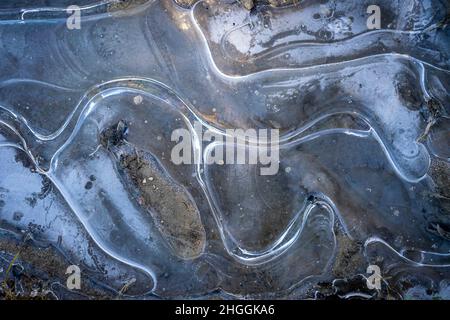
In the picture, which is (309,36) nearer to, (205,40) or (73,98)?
(205,40)

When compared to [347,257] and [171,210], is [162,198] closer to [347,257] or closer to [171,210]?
[171,210]

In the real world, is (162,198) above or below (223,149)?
below

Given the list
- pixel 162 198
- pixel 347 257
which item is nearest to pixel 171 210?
pixel 162 198

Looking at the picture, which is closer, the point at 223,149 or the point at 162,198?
the point at 162,198

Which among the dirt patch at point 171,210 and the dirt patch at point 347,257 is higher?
the dirt patch at point 171,210

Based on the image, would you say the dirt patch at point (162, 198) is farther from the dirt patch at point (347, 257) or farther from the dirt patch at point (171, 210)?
the dirt patch at point (347, 257)

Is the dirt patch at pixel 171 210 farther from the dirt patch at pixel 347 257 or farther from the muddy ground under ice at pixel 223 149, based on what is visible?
the dirt patch at pixel 347 257

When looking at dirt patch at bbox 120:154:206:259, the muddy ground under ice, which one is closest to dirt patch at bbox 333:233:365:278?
the muddy ground under ice

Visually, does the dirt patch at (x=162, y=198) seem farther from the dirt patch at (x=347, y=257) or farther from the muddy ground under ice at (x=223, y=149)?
the dirt patch at (x=347, y=257)

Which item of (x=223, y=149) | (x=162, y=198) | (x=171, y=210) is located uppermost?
(x=223, y=149)

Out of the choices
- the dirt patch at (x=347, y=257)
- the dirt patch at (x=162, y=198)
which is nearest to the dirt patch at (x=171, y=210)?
the dirt patch at (x=162, y=198)
